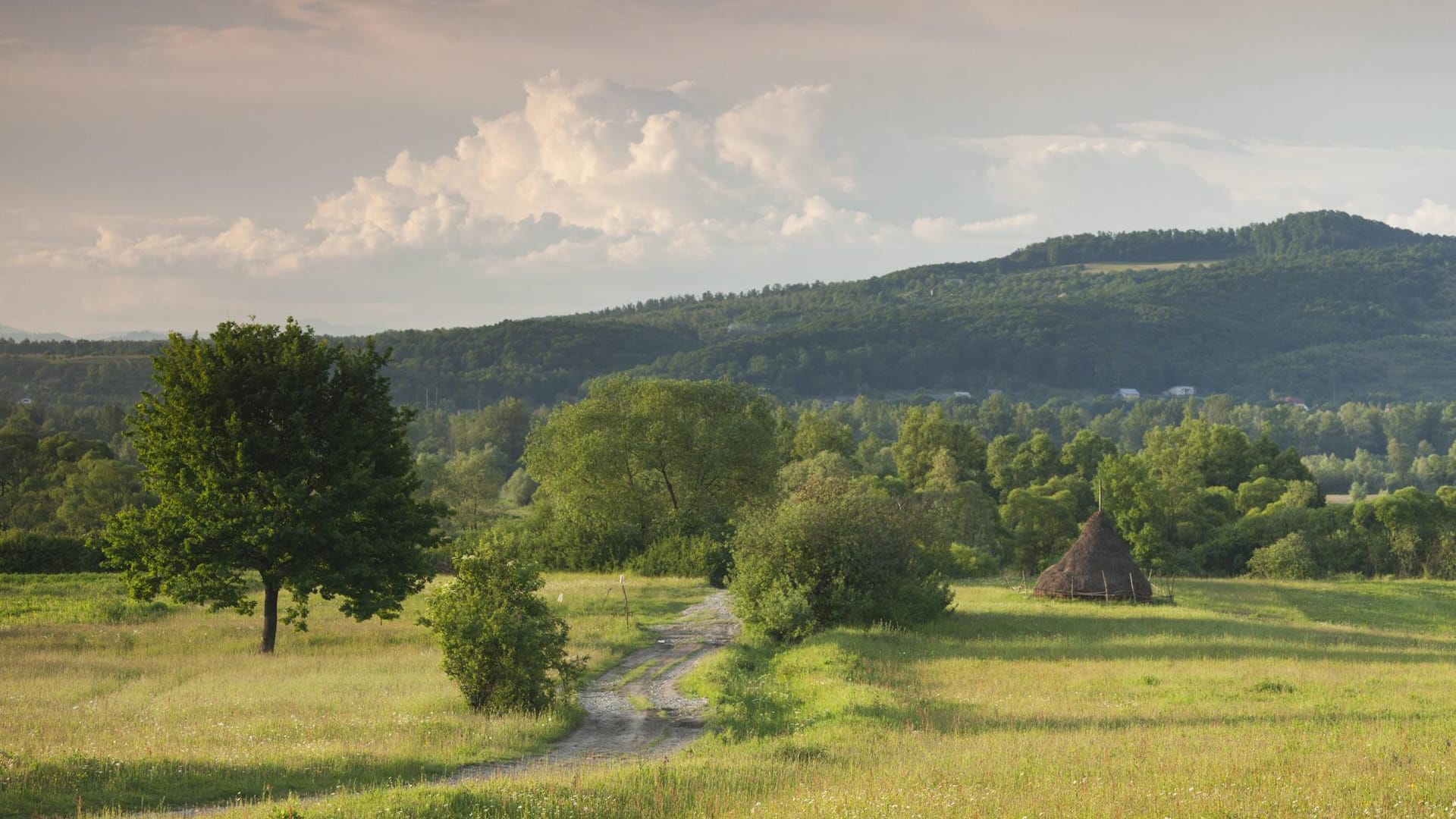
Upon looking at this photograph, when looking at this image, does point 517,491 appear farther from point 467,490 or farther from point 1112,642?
point 1112,642

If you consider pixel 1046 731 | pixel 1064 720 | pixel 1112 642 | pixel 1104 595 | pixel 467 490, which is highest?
pixel 1046 731

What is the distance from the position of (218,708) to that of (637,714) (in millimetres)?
7497

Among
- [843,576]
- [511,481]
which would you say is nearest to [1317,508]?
[843,576]

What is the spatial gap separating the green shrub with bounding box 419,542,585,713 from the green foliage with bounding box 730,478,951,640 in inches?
465

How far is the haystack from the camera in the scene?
4688 centimetres

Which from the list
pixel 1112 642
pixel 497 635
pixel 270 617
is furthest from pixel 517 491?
pixel 497 635

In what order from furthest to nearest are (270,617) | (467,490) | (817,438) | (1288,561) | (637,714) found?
(467,490) < (817,438) < (1288,561) < (270,617) < (637,714)

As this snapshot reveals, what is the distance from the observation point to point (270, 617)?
30.5m

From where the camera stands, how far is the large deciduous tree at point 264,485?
28.6 m

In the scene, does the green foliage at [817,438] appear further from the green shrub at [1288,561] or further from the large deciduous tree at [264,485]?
the large deciduous tree at [264,485]

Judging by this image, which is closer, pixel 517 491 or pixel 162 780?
pixel 162 780

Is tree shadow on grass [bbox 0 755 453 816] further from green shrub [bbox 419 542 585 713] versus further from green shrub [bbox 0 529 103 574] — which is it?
green shrub [bbox 0 529 103 574]

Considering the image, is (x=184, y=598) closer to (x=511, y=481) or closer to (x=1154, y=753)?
(x=1154, y=753)

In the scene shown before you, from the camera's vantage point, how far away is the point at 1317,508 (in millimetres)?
80250
